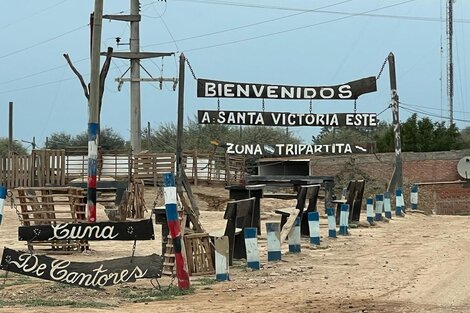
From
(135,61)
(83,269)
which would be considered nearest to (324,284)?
(83,269)

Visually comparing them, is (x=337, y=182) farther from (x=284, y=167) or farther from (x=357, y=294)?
(x=357, y=294)

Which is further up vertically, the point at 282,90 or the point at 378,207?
the point at 282,90

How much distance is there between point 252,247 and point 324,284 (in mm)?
1963

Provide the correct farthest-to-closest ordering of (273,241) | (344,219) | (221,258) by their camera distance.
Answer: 1. (344,219)
2. (273,241)
3. (221,258)

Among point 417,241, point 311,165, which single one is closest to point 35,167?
point 311,165

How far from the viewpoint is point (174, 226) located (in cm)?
1271

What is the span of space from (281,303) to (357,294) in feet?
4.49

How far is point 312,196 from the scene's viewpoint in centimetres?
2172

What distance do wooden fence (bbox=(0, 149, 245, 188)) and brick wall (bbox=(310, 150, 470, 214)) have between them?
15.6 ft

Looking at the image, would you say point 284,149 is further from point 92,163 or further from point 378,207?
point 92,163

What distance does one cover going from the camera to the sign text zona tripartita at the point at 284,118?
2966 cm

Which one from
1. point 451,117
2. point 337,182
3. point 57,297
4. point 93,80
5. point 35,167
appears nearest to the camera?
point 57,297

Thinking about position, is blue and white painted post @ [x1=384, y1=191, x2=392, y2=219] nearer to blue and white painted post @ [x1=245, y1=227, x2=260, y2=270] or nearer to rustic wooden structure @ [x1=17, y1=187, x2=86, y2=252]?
rustic wooden structure @ [x1=17, y1=187, x2=86, y2=252]

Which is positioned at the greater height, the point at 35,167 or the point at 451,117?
the point at 451,117
